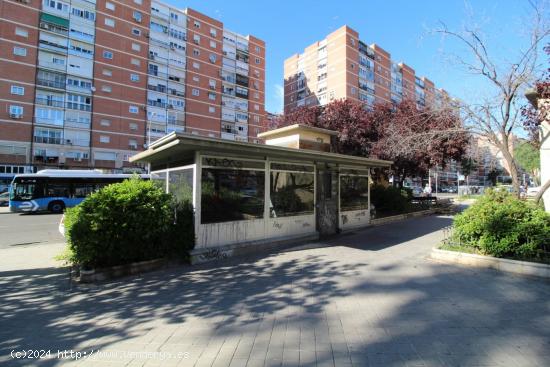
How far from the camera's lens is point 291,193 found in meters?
8.64

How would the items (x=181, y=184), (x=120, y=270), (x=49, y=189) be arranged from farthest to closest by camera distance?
(x=49, y=189), (x=181, y=184), (x=120, y=270)

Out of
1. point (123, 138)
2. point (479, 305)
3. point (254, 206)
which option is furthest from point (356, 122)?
point (123, 138)

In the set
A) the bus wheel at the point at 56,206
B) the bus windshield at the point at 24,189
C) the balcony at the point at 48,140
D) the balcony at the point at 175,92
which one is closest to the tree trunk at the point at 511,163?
the bus wheel at the point at 56,206

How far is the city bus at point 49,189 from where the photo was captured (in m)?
18.5

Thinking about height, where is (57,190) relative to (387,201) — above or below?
above

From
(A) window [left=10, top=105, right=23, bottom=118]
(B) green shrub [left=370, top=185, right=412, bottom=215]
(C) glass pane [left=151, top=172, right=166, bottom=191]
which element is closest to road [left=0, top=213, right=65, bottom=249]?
(C) glass pane [left=151, top=172, right=166, bottom=191]

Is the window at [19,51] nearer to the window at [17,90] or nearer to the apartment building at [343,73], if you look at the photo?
the window at [17,90]

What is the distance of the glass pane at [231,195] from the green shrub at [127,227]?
616mm

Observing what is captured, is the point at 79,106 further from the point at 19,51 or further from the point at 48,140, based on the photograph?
the point at 19,51

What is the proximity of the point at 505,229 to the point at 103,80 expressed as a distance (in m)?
45.7

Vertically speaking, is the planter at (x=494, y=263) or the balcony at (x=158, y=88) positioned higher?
the balcony at (x=158, y=88)

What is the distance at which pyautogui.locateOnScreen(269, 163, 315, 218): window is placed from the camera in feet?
26.8

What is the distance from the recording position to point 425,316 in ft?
12.6

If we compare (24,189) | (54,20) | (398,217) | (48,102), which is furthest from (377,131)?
(54,20)
